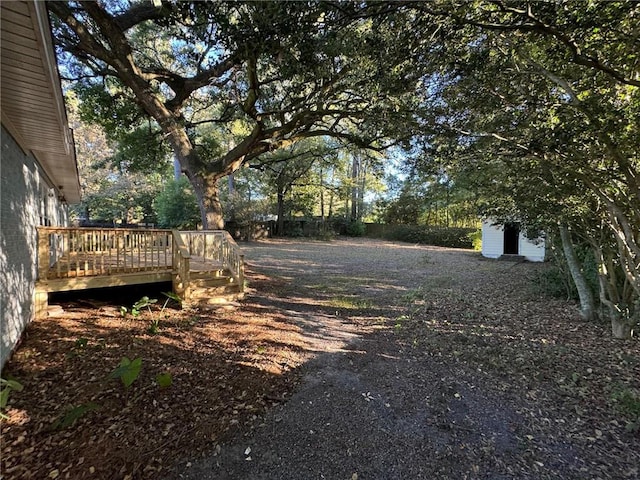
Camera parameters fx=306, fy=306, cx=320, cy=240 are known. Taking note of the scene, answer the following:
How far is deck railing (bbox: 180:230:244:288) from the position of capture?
693 cm

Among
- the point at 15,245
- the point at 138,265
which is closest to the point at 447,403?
the point at 15,245

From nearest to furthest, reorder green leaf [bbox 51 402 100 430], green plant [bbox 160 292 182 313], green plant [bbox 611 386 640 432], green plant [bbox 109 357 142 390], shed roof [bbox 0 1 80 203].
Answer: shed roof [bbox 0 1 80 203]
green leaf [bbox 51 402 100 430]
green plant [bbox 611 386 640 432]
green plant [bbox 109 357 142 390]
green plant [bbox 160 292 182 313]

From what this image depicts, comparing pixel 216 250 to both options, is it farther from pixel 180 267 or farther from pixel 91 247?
pixel 91 247

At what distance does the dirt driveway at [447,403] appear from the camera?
2.33 metres

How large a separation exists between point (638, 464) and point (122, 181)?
30718mm

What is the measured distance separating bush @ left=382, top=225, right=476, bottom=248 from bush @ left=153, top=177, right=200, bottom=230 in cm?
1598

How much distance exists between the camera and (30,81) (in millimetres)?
3002

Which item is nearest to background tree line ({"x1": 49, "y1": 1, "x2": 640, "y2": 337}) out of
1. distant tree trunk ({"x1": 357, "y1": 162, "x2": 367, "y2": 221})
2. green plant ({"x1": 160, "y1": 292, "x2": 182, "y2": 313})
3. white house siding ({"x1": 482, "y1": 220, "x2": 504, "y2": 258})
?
green plant ({"x1": 160, "y1": 292, "x2": 182, "y2": 313})

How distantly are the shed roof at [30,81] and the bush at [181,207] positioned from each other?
15202 millimetres

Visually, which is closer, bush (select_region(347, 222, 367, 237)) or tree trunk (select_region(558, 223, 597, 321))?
tree trunk (select_region(558, 223, 597, 321))

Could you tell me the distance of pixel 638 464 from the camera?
2.34 m

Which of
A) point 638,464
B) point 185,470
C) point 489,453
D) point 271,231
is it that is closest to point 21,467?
point 185,470

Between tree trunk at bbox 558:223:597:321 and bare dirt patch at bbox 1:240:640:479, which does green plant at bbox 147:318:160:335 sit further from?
tree trunk at bbox 558:223:597:321

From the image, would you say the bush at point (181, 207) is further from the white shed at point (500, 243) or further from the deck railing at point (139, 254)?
the white shed at point (500, 243)
